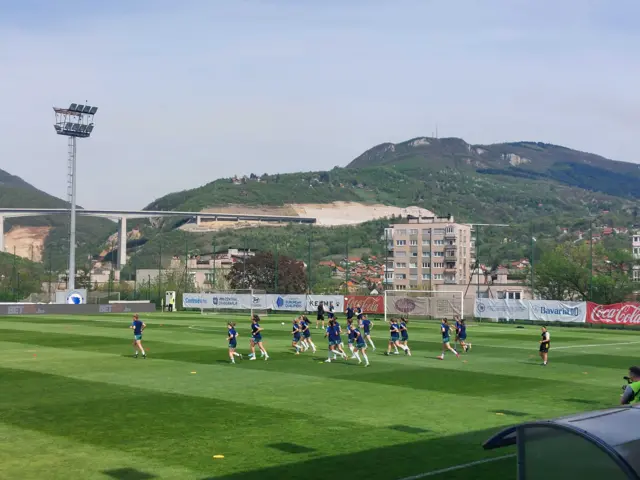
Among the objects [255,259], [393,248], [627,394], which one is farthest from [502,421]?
[393,248]

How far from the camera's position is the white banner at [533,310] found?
6431 centimetres

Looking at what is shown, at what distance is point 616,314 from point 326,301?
2675 centimetres

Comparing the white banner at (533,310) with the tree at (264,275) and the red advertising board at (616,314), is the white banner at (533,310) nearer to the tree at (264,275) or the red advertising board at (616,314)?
the red advertising board at (616,314)

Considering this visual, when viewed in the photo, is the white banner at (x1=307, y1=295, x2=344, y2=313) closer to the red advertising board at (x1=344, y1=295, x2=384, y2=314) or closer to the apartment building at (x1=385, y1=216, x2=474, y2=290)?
the red advertising board at (x1=344, y1=295, x2=384, y2=314)

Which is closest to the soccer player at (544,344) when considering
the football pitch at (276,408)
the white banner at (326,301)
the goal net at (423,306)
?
the football pitch at (276,408)

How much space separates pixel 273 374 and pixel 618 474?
75.7ft

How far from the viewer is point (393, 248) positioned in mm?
198375

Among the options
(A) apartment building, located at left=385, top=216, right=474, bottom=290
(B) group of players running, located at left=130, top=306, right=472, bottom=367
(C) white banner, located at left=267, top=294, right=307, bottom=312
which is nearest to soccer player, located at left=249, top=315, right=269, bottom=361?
(B) group of players running, located at left=130, top=306, right=472, bottom=367

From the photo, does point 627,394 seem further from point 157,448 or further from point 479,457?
point 157,448

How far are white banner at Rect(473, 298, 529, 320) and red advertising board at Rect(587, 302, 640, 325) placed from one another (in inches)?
212

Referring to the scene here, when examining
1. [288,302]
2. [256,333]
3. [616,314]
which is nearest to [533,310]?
[616,314]

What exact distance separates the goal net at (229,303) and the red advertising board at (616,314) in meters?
31.3

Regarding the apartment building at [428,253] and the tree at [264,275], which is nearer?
the tree at [264,275]

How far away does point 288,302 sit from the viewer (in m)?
82.2
